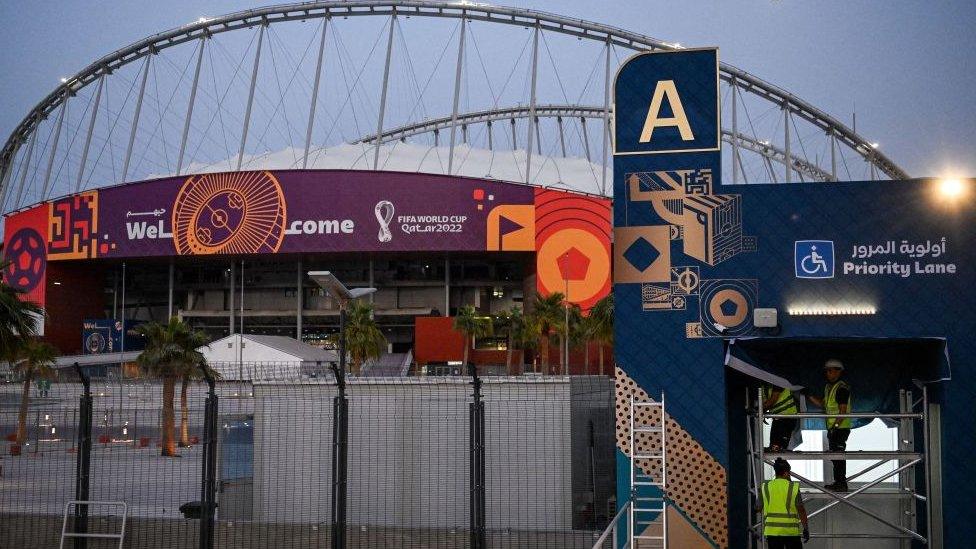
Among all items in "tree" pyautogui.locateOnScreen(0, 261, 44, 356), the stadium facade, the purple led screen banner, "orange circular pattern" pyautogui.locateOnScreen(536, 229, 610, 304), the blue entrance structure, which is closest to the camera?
the blue entrance structure

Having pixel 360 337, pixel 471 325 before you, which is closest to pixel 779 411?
pixel 360 337

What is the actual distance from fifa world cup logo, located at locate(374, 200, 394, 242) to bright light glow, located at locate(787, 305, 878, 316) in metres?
64.5

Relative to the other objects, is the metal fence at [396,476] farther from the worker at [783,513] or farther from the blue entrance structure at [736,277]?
the worker at [783,513]

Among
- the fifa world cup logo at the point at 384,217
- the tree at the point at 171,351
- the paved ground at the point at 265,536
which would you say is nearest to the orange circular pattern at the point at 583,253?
the fifa world cup logo at the point at 384,217

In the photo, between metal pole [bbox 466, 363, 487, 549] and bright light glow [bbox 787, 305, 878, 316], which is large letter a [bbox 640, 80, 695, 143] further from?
metal pole [bbox 466, 363, 487, 549]

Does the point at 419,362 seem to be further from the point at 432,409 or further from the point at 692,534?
the point at 692,534

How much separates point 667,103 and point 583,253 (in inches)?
2396

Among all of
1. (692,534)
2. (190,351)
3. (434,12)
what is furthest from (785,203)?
(434,12)

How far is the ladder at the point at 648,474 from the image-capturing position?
1406 centimetres

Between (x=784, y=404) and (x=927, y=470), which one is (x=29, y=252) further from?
(x=927, y=470)

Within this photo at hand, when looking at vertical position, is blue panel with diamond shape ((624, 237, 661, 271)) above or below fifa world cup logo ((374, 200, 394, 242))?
below

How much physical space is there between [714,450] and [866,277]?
323 centimetres

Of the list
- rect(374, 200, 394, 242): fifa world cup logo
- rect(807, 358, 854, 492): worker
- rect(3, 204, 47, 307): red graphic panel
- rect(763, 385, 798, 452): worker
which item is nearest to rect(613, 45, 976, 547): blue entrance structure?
rect(807, 358, 854, 492): worker

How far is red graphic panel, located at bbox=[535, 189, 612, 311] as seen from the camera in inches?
2928
